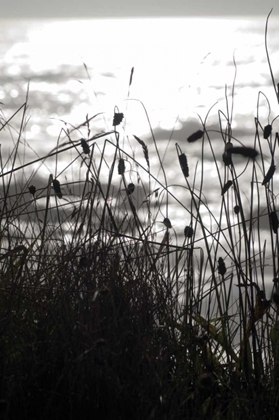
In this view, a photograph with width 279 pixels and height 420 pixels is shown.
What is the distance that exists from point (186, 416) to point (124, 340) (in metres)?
0.19

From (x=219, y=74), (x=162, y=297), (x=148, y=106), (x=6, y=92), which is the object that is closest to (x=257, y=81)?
(x=219, y=74)

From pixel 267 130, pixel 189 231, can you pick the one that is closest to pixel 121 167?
pixel 189 231

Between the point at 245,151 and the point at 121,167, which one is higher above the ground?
the point at 121,167

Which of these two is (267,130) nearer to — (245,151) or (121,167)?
(245,151)

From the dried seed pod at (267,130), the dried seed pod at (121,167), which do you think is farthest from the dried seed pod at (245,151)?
the dried seed pod at (121,167)

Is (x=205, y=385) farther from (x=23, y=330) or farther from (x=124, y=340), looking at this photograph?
(x=23, y=330)

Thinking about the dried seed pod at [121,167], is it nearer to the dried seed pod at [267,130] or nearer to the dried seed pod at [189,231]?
the dried seed pod at [189,231]

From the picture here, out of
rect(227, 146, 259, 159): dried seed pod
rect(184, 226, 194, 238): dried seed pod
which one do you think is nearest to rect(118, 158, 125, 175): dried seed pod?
rect(184, 226, 194, 238): dried seed pod

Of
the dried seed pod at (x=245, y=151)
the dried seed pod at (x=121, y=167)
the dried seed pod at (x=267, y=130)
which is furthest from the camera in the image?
the dried seed pod at (x=121, y=167)

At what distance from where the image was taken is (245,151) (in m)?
1.72

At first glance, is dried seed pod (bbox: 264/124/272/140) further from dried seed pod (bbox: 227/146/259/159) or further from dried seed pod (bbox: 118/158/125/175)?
dried seed pod (bbox: 118/158/125/175)

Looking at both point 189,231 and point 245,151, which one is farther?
point 189,231

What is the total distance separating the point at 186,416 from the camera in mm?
1550

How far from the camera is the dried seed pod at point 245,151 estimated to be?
170 centimetres
